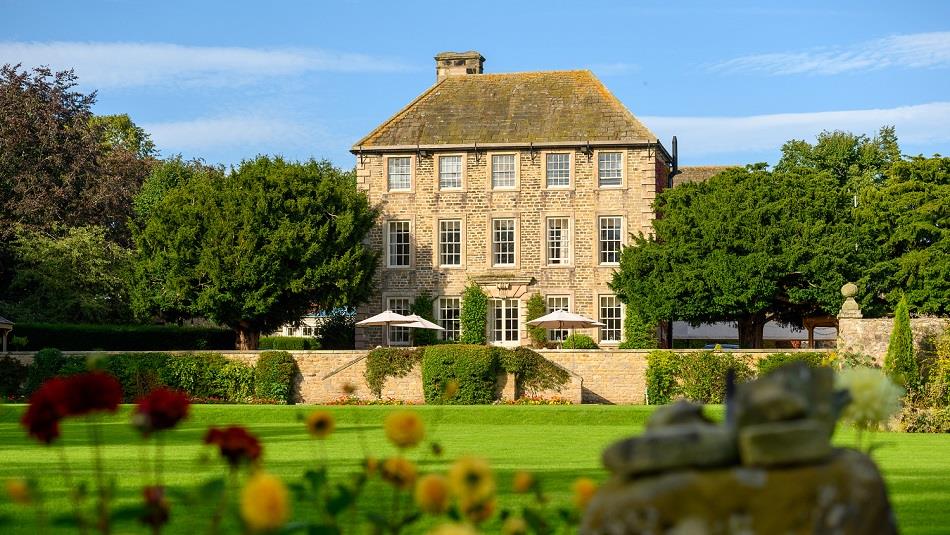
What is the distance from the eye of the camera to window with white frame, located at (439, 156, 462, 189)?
160ft

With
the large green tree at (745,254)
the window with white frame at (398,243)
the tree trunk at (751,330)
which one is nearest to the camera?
the large green tree at (745,254)

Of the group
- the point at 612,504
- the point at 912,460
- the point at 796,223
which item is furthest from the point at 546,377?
the point at 612,504

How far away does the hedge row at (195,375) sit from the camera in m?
37.9

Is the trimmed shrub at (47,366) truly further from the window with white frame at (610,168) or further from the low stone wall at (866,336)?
the low stone wall at (866,336)

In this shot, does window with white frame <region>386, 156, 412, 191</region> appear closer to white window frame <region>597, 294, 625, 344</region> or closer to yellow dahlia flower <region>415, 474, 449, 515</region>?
white window frame <region>597, 294, 625, 344</region>

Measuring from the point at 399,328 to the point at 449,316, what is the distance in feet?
5.91

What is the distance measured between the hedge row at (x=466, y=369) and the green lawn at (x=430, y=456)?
6271 millimetres

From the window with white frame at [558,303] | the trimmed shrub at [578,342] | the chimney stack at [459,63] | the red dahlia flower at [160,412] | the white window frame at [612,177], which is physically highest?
the chimney stack at [459,63]

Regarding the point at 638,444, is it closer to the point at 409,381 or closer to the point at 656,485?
the point at 656,485

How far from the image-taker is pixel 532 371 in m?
37.8

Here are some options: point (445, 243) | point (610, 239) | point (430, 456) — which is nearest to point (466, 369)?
point (610, 239)

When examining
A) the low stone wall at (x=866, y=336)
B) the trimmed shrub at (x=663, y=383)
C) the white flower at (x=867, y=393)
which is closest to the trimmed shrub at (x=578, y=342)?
the trimmed shrub at (x=663, y=383)

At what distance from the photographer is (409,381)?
3834cm

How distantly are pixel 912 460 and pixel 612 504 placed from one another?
16215 millimetres
